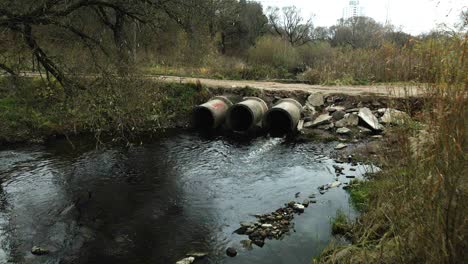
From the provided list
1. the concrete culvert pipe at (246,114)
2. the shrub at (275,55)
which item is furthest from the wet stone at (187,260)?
the shrub at (275,55)

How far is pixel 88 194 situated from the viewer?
9250 millimetres

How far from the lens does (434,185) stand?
151 inches

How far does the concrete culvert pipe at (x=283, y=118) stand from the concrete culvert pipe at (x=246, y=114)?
1.36 ft

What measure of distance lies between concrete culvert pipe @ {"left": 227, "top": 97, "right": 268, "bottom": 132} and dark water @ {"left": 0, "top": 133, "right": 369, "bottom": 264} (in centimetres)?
196

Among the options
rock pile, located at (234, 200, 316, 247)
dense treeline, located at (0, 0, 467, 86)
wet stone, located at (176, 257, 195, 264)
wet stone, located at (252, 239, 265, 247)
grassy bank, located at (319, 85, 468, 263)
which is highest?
dense treeline, located at (0, 0, 467, 86)

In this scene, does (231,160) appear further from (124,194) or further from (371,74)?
(371,74)

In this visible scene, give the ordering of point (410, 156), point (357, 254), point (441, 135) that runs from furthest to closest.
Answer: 1. point (357, 254)
2. point (410, 156)
3. point (441, 135)

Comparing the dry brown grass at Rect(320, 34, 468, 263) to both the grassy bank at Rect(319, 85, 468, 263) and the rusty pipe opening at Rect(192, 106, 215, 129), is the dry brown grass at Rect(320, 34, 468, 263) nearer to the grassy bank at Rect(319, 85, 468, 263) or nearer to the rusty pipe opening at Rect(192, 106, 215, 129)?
the grassy bank at Rect(319, 85, 468, 263)

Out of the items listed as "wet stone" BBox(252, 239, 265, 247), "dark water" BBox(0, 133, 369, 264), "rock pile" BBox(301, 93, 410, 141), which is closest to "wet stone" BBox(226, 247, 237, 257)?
"dark water" BBox(0, 133, 369, 264)

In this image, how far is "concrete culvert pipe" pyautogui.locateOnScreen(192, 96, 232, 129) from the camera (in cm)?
1597

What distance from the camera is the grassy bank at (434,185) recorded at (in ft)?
12.1

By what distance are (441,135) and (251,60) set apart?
28688mm

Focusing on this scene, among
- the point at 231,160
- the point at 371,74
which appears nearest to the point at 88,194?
the point at 231,160

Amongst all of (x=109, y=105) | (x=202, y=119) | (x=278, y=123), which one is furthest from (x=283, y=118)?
(x=109, y=105)
